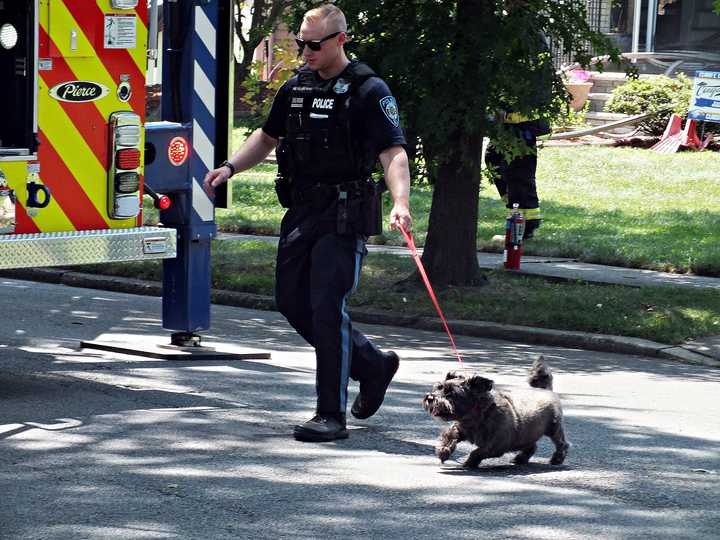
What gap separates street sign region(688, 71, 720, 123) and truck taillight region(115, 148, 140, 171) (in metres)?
14.5

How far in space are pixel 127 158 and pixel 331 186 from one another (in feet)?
5.03

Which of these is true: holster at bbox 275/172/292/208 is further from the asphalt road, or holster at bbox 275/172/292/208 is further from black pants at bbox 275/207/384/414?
the asphalt road

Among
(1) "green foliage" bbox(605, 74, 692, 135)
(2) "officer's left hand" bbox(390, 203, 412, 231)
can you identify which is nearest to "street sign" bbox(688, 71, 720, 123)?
(1) "green foliage" bbox(605, 74, 692, 135)

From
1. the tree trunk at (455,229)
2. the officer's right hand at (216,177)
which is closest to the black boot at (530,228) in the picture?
the tree trunk at (455,229)

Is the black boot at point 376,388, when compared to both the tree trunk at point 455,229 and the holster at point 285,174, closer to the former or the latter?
the holster at point 285,174

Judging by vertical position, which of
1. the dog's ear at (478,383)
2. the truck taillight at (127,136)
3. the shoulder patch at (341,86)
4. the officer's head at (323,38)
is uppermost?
the officer's head at (323,38)

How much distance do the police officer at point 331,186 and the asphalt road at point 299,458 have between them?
41cm

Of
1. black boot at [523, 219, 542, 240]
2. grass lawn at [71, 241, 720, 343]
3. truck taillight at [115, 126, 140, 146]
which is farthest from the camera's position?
black boot at [523, 219, 542, 240]

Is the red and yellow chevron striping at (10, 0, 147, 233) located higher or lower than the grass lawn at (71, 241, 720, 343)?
higher

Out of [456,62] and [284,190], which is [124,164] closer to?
[284,190]

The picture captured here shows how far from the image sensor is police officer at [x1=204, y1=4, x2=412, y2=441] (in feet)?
21.1

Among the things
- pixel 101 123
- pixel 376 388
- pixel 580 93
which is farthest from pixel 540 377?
pixel 580 93

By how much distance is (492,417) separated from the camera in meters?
5.95

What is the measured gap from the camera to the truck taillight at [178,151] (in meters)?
8.19
